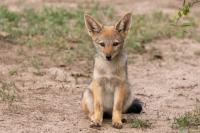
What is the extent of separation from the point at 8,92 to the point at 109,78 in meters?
1.58

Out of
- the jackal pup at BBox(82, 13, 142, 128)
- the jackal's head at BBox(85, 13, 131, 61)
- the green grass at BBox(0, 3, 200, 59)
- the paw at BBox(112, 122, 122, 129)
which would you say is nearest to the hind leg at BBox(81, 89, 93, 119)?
the jackal pup at BBox(82, 13, 142, 128)

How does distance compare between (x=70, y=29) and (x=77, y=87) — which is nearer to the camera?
(x=77, y=87)

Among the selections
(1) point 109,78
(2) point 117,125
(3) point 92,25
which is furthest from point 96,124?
(3) point 92,25

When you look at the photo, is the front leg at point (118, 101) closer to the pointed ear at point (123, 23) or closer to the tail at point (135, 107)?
the tail at point (135, 107)

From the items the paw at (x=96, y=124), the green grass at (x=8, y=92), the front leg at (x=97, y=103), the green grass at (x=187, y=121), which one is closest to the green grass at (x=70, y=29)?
the green grass at (x=8, y=92)

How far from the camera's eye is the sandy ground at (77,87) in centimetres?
781

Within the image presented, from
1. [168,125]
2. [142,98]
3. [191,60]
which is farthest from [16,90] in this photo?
[191,60]

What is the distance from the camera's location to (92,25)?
8.19 meters

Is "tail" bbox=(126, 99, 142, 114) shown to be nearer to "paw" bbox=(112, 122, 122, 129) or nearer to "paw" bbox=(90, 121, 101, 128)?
"paw" bbox=(112, 122, 122, 129)

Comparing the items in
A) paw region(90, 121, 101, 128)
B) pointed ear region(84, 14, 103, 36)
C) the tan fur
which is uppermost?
pointed ear region(84, 14, 103, 36)

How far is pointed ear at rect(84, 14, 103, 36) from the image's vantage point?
8141 millimetres

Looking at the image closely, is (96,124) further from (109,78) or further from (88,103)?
(109,78)

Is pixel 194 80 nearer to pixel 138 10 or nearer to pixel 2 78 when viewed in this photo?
pixel 2 78

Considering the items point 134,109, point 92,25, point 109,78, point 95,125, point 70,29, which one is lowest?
point 95,125
